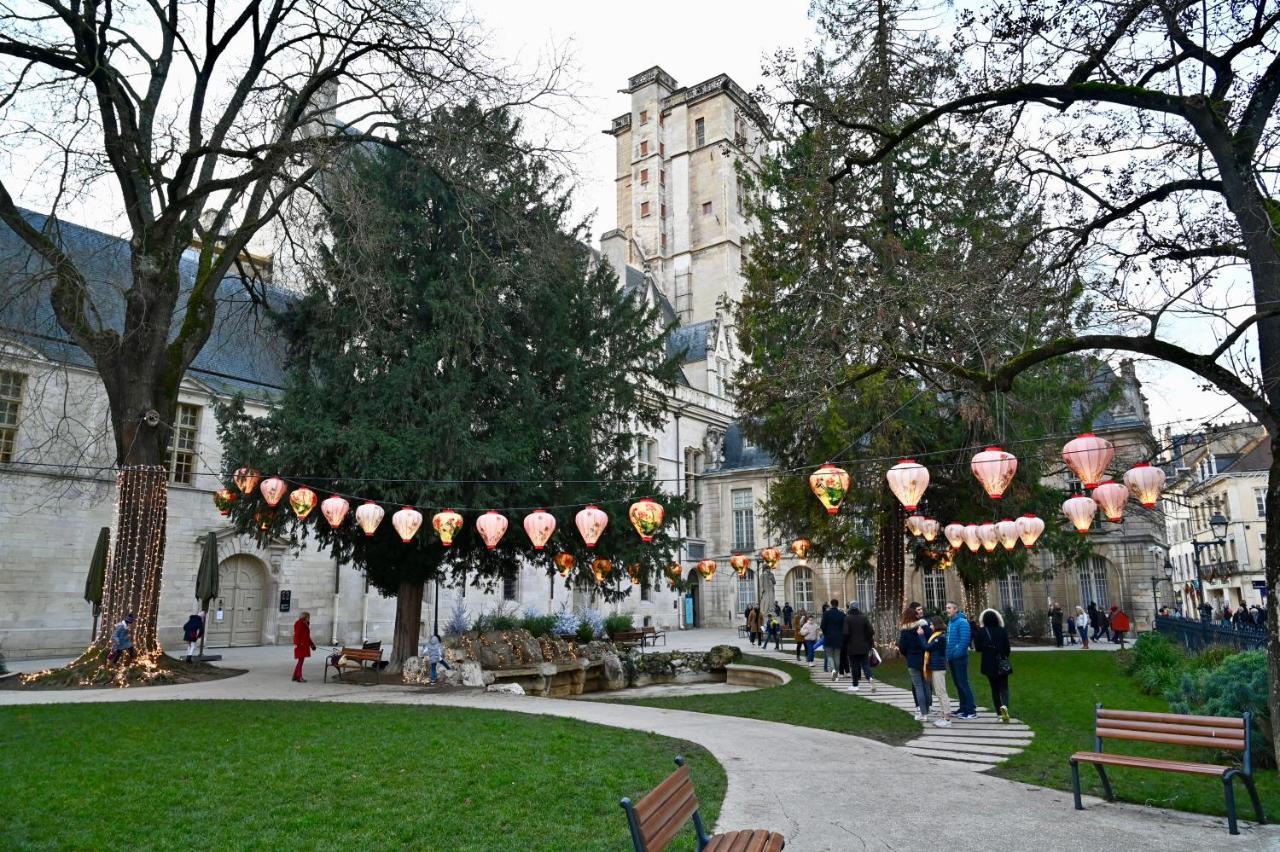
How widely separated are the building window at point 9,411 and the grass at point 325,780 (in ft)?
49.6

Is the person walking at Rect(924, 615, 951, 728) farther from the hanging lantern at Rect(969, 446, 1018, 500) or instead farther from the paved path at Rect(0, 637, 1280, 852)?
the hanging lantern at Rect(969, 446, 1018, 500)

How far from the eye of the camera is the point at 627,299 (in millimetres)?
21188

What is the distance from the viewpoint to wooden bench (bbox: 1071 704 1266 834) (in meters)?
6.02

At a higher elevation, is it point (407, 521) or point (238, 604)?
point (407, 521)

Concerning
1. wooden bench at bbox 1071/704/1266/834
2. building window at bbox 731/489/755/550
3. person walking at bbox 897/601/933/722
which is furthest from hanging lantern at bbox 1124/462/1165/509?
building window at bbox 731/489/755/550

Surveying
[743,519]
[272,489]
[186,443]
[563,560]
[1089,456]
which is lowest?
[563,560]

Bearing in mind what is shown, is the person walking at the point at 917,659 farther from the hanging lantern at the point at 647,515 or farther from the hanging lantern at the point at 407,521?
the hanging lantern at the point at 407,521

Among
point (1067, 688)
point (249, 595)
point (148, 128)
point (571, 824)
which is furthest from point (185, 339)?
point (1067, 688)

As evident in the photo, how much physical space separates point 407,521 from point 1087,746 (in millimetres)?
10942

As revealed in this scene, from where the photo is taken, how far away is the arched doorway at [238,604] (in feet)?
86.5

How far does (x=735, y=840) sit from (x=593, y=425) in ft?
49.7

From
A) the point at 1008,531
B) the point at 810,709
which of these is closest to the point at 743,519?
the point at 1008,531

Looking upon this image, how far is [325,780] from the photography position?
724cm

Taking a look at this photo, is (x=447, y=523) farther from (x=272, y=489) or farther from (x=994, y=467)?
(x=994, y=467)
